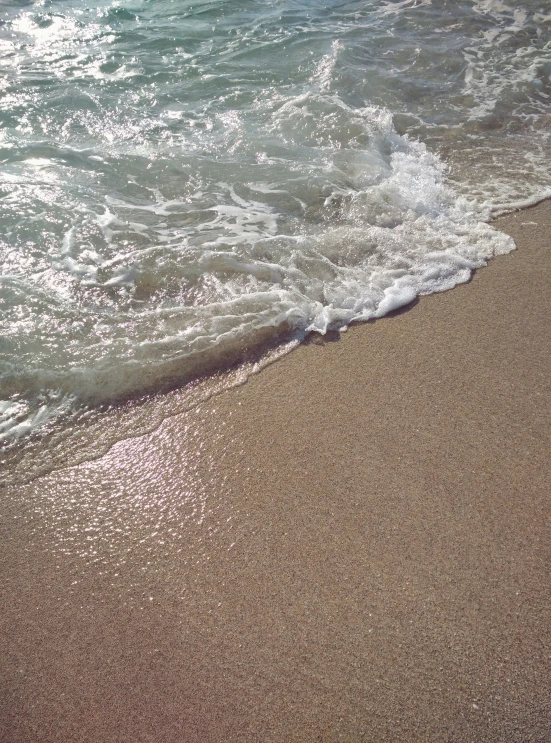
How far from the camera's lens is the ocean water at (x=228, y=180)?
3316mm

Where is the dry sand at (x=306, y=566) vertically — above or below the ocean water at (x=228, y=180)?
below

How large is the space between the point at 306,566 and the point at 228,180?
3521 millimetres

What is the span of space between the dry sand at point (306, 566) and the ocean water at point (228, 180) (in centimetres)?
54

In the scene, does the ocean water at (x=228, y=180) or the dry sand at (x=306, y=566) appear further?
the ocean water at (x=228, y=180)

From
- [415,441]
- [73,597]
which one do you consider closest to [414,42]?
[415,441]

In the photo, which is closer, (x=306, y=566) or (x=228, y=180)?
(x=306, y=566)

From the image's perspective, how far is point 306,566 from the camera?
2.29 meters

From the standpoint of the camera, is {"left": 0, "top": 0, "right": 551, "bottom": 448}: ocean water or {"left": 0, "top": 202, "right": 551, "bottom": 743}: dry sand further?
{"left": 0, "top": 0, "right": 551, "bottom": 448}: ocean water

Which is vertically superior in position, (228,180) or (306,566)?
(228,180)

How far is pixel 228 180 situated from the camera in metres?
4.79

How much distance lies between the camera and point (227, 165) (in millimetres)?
4957

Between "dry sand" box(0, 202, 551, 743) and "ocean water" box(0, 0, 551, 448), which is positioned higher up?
"ocean water" box(0, 0, 551, 448)

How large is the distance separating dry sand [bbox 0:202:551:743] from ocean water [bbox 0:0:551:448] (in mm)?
540

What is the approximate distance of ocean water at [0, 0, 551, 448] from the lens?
3.32 metres
